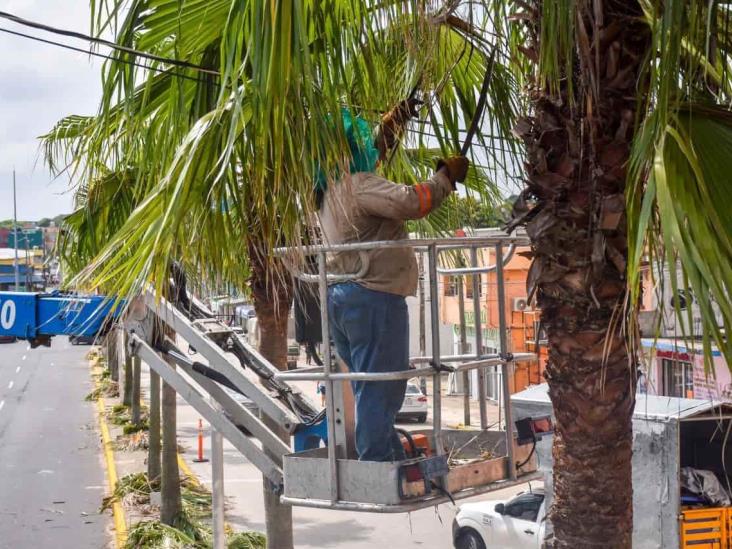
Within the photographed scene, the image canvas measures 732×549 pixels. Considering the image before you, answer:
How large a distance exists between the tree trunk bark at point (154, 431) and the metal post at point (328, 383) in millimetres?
11247

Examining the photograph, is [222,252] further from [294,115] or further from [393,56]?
[393,56]

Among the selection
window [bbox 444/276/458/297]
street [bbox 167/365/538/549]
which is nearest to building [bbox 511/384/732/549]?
window [bbox 444/276/458/297]

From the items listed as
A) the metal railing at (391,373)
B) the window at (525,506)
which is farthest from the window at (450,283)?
the window at (525,506)

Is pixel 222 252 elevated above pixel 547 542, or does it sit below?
above

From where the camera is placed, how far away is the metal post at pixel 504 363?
5582 mm

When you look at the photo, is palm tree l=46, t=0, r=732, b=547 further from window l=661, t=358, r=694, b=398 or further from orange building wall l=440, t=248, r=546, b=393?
orange building wall l=440, t=248, r=546, b=393

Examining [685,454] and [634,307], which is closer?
[634,307]

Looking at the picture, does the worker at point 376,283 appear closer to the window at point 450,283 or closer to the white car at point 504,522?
the window at point 450,283

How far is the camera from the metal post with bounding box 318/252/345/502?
4.93 meters

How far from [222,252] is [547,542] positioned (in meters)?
1.95

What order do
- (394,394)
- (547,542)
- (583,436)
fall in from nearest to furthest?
(583,436) → (547,542) → (394,394)

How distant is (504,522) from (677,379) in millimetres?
9458

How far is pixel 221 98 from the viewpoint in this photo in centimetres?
392

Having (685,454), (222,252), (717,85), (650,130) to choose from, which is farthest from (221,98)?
(685,454)
